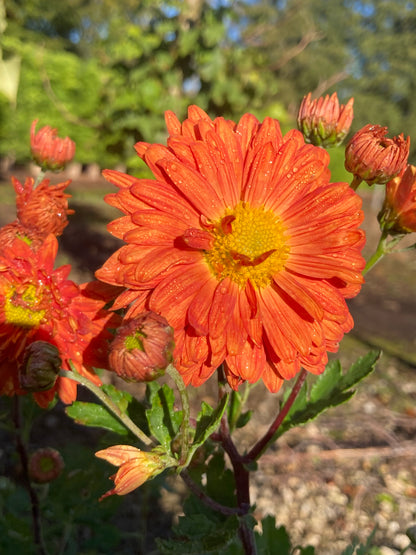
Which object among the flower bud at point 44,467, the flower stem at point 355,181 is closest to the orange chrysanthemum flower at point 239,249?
the flower stem at point 355,181

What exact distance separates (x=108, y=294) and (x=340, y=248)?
1.41ft

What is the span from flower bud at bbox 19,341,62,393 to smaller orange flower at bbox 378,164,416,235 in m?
0.69

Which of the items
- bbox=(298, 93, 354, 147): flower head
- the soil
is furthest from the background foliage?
the soil

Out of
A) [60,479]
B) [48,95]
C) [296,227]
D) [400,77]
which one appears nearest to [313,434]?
[60,479]


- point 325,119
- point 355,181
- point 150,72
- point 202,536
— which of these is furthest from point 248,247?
point 150,72

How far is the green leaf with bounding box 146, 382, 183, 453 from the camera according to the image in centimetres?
99

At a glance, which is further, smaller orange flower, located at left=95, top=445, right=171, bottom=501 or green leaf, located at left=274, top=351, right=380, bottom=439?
green leaf, located at left=274, top=351, right=380, bottom=439

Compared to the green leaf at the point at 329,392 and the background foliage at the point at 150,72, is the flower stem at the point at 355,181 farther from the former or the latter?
the background foliage at the point at 150,72

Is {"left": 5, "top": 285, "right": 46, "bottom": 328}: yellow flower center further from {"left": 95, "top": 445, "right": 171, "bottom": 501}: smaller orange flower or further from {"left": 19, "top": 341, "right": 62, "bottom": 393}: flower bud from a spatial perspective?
{"left": 95, "top": 445, "right": 171, "bottom": 501}: smaller orange flower

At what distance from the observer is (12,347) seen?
100cm

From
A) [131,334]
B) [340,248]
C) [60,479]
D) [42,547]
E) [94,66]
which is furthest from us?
[94,66]

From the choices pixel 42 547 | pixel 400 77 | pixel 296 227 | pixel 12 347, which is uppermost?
pixel 400 77

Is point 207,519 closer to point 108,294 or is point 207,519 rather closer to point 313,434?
point 108,294

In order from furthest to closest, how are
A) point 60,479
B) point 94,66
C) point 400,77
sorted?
point 400,77 → point 94,66 → point 60,479
